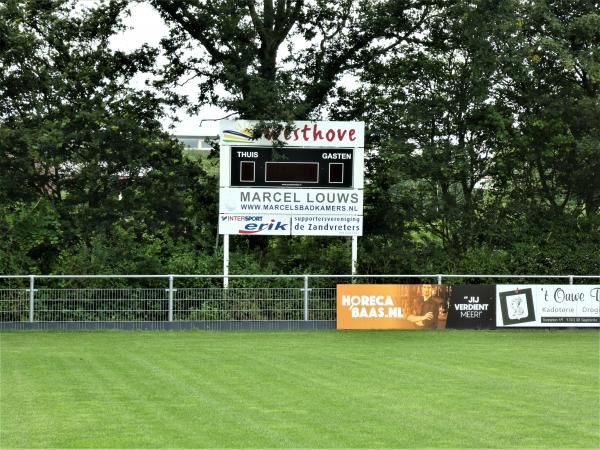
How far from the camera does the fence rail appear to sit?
79.7 ft

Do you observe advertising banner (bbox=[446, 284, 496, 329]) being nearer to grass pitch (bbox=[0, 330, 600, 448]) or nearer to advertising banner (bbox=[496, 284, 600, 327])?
advertising banner (bbox=[496, 284, 600, 327])

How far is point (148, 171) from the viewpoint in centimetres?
3059

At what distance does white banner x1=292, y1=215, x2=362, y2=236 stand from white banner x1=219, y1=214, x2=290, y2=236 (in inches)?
12.5

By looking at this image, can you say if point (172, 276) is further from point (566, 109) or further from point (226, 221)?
point (566, 109)

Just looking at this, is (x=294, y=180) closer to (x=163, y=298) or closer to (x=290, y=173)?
(x=290, y=173)

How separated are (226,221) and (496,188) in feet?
30.8

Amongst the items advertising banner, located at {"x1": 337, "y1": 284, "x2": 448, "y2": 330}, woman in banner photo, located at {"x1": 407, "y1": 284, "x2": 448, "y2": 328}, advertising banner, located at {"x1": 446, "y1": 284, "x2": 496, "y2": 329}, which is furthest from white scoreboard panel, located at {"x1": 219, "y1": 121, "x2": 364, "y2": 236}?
advertising banner, located at {"x1": 446, "y1": 284, "x2": 496, "y2": 329}

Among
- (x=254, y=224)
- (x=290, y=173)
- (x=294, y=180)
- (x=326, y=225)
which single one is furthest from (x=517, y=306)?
(x=254, y=224)

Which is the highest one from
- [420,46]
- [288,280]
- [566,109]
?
[420,46]

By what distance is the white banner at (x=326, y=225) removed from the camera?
27078 millimetres

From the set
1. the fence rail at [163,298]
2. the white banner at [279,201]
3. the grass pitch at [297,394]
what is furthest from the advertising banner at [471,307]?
the white banner at [279,201]

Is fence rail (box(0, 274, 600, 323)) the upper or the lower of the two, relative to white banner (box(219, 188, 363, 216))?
lower

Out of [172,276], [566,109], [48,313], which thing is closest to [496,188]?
[566,109]

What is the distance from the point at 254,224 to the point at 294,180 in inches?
61.7
